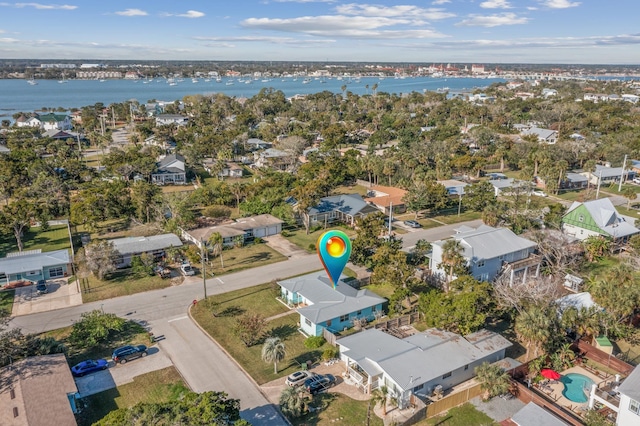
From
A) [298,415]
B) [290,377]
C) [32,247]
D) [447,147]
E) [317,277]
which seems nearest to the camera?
[298,415]

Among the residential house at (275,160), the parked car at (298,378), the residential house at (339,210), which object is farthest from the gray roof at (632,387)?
the residential house at (275,160)

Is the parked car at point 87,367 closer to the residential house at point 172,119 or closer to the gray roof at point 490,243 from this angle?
the gray roof at point 490,243

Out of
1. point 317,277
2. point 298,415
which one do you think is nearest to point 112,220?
point 317,277

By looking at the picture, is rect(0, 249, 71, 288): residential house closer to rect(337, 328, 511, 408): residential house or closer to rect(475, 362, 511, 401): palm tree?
rect(337, 328, 511, 408): residential house

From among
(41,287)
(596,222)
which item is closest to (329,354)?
(41,287)

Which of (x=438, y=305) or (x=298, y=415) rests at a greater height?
(x=438, y=305)

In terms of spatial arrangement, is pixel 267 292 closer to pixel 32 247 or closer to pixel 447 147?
pixel 32 247

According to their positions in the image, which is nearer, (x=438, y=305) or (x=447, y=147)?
(x=438, y=305)

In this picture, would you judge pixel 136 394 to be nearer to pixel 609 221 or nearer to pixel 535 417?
pixel 535 417
